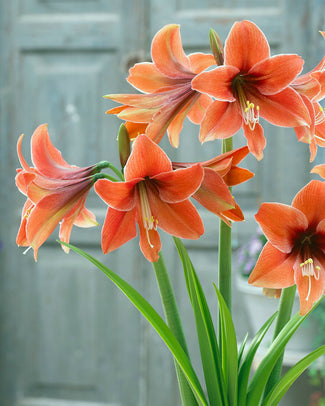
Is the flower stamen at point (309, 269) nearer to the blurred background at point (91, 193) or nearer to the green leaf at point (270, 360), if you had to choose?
the green leaf at point (270, 360)

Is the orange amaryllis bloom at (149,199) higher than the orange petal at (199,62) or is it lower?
lower

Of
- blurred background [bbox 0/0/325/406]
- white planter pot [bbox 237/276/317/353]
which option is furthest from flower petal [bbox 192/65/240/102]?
blurred background [bbox 0/0/325/406]

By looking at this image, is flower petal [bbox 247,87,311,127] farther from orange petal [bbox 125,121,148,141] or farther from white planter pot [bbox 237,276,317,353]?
white planter pot [bbox 237,276,317,353]

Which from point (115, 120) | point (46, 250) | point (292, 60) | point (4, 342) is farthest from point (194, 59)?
point (4, 342)

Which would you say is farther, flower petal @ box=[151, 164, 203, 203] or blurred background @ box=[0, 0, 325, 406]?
blurred background @ box=[0, 0, 325, 406]

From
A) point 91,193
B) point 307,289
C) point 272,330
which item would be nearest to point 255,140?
point 307,289

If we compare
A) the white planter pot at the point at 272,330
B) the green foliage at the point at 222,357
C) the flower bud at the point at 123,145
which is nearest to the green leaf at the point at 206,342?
the green foliage at the point at 222,357

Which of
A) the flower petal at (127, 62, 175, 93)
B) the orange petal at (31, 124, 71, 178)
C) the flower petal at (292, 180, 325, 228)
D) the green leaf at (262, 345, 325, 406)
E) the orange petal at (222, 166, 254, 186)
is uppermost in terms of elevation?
the flower petal at (127, 62, 175, 93)
